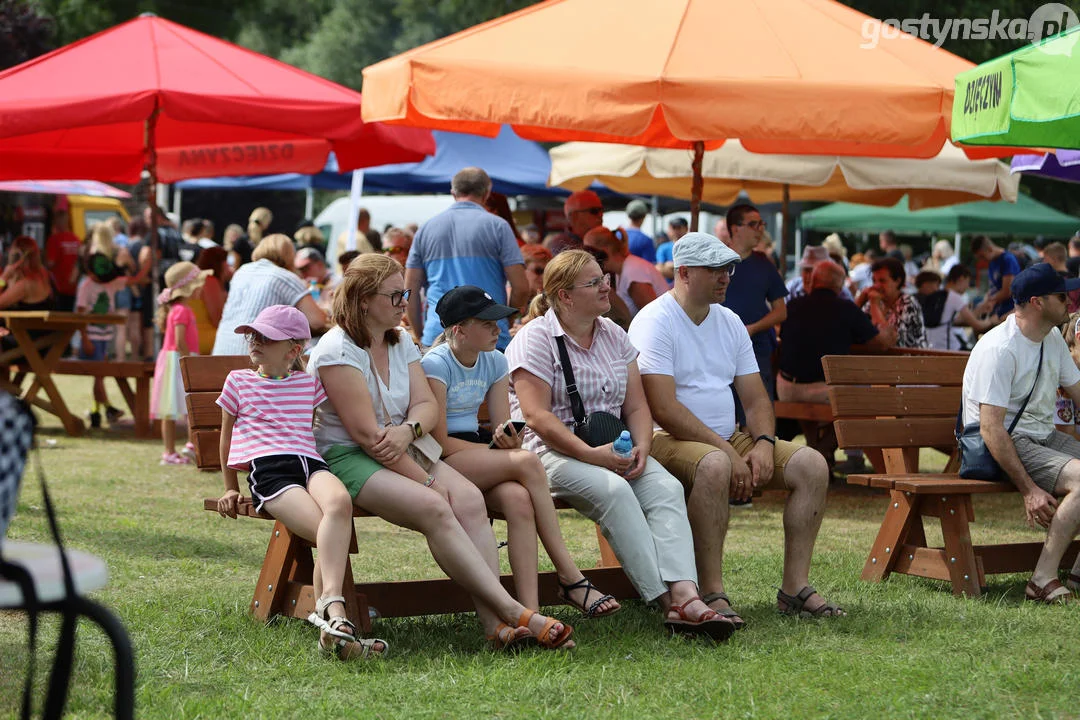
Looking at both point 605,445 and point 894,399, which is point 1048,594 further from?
point 605,445

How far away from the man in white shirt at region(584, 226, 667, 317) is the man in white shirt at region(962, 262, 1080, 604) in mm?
2643

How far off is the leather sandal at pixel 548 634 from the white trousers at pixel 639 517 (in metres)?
0.50

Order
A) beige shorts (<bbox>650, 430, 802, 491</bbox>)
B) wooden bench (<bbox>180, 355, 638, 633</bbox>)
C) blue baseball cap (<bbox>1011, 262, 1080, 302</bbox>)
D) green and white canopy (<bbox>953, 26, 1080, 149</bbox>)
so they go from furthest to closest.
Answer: blue baseball cap (<bbox>1011, 262, 1080, 302</bbox>) → green and white canopy (<bbox>953, 26, 1080, 149</bbox>) → beige shorts (<bbox>650, 430, 802, 491</bbox>) → wooden bench (<bbox>180, 355, 638, 633</bbox>)

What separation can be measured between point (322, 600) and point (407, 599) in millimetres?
551

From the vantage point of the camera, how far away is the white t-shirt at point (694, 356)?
227 inches

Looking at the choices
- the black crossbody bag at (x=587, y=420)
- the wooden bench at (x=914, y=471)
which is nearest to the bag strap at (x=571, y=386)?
the black crossbody bag at (x=587, y=420)

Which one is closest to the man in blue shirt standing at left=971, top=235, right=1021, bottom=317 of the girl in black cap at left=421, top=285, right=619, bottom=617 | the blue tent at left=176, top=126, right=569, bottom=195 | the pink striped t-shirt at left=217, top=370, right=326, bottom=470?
the blue tent at left=176, top=126, right=569, bottom=195

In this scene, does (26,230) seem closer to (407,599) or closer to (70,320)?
(70,320)

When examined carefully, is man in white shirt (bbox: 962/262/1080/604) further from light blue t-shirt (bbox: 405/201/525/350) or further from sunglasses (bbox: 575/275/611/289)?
light blue t-shirt (bbox: 405/201/525/350)

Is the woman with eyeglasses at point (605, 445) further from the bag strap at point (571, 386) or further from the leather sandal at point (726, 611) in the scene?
the leather sandal at point (726, 611)

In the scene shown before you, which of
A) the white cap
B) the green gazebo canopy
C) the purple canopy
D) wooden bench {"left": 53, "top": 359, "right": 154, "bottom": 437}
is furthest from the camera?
the green gazebo canopy

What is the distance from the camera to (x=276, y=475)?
4.91m

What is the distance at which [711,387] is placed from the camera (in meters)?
5.86

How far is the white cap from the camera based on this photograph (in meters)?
5.75
